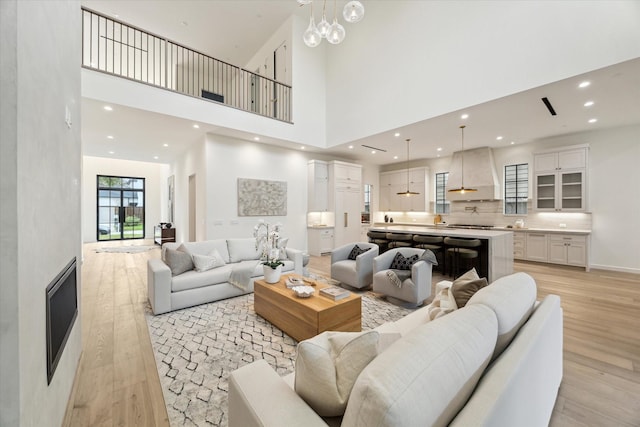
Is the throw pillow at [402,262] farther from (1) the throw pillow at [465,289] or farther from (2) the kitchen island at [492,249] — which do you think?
(1) the throw pillow at [465,289]

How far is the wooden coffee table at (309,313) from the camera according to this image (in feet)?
7.86

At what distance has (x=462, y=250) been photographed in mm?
4688

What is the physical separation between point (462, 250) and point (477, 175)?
12.0ft

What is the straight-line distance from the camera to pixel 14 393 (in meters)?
0.88

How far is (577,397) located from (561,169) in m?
6.17

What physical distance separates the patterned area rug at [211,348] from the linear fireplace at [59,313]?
2.51 ft

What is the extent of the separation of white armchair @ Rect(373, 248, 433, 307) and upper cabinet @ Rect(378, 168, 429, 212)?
18.5 feet

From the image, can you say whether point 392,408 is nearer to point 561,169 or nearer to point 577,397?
point 577,397

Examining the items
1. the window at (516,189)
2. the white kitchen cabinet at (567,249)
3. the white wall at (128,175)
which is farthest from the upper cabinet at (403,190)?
the white wall at (128,175)

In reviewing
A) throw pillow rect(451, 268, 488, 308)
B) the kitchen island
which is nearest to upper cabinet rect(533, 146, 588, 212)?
the kitchen island

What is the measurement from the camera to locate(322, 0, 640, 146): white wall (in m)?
3.32

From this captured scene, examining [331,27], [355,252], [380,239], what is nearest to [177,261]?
[355,252]

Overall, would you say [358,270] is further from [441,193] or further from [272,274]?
[441,193]

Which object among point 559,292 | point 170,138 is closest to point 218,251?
point 170,138
